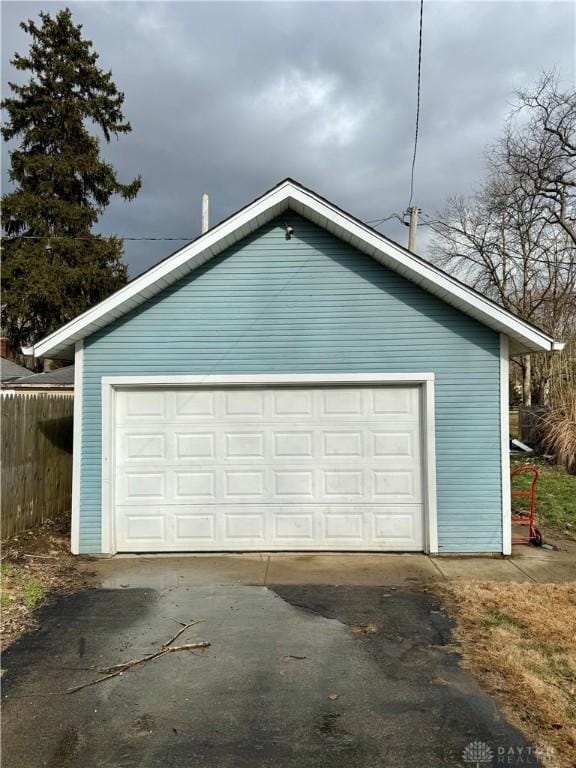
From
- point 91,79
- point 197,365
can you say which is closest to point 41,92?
point 91,79

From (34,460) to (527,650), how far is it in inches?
274

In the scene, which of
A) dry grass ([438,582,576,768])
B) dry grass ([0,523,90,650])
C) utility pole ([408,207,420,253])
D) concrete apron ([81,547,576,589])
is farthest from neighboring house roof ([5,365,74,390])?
dry grass ([438,582,576,768])

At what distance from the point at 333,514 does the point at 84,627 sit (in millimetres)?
3508

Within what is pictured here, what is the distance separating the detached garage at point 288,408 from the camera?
739 cm

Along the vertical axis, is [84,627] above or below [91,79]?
below

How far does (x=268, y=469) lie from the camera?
7574 mm

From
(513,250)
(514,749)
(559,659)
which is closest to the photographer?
(514,749)

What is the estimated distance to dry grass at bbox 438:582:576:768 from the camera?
3451 mm

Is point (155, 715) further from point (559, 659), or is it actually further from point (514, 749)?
point (559, 659)

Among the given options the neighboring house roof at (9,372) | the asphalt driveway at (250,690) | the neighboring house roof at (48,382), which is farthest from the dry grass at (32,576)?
the neighboring house roof at (9,372)

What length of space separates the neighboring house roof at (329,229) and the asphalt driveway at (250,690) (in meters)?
3.47

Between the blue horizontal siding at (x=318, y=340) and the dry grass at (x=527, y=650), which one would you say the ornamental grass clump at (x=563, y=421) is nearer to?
the blue horizontal siding at (x=318, y=340)

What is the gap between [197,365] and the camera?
754cm

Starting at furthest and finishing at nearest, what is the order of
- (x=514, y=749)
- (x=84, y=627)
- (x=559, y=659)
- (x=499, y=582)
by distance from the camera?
(x=499, y=582), (x=84, y=627), (x=559, y=659), (x=514, y=749)
